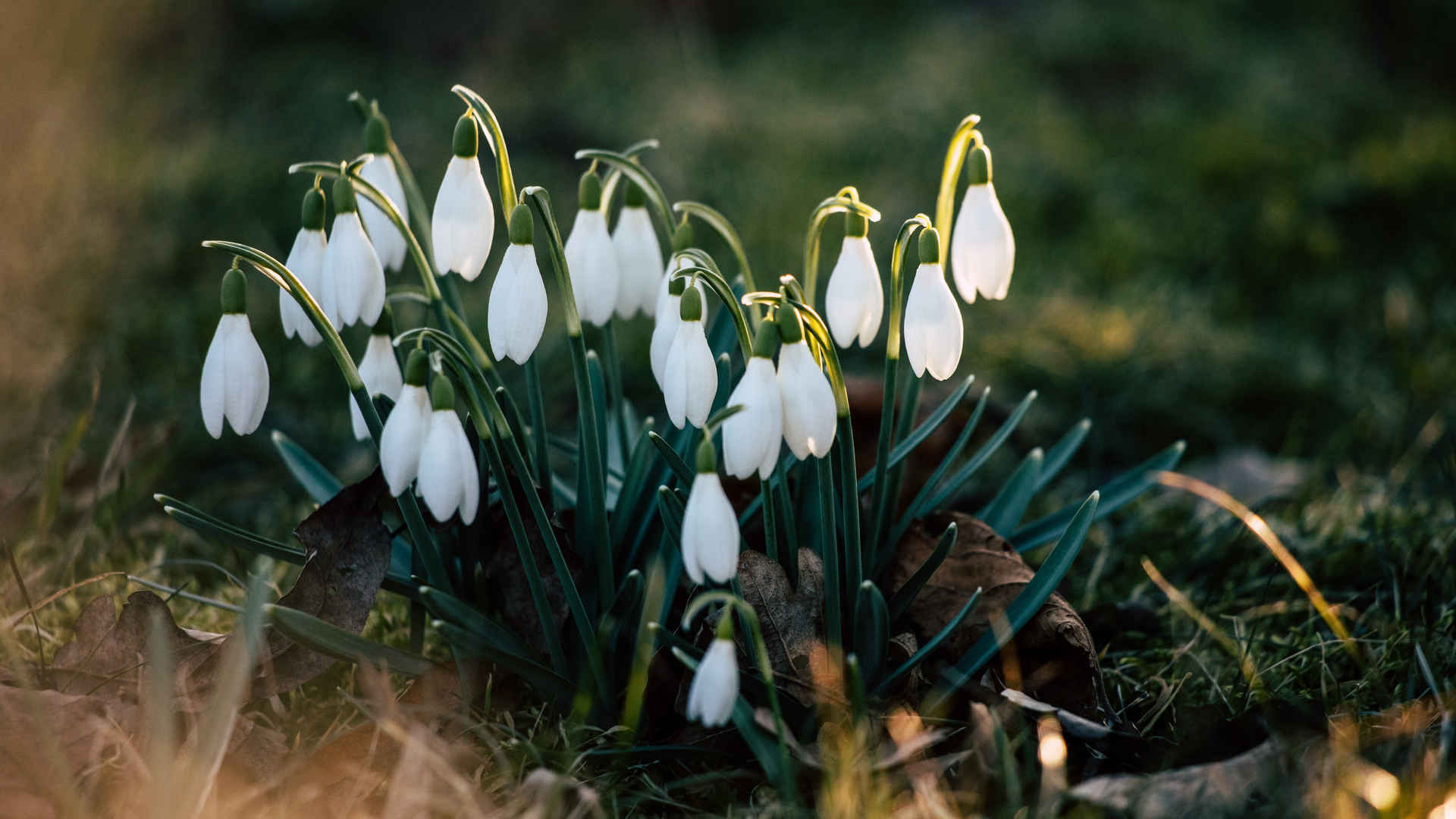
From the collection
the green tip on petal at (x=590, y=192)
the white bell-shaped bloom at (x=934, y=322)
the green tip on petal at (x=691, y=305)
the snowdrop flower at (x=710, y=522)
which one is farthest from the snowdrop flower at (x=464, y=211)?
the white bell-shaped bloom at (x=934, y=322)

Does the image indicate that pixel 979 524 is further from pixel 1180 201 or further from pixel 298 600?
pixel 1180 201

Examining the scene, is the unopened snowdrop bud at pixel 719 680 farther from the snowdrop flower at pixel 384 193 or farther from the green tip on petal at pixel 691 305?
the snowdrop flower at pixel 384 193

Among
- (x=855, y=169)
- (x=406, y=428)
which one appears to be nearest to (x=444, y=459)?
(x=406, y=428)

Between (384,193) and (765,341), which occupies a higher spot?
(384,193)

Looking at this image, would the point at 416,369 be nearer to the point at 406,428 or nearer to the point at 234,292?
the point at 406,428

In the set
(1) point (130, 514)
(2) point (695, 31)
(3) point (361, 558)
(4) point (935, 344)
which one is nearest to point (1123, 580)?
(4) point (935, 344)

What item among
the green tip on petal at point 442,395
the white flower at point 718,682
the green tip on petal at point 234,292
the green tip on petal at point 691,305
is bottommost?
the white flower at point 718,682
